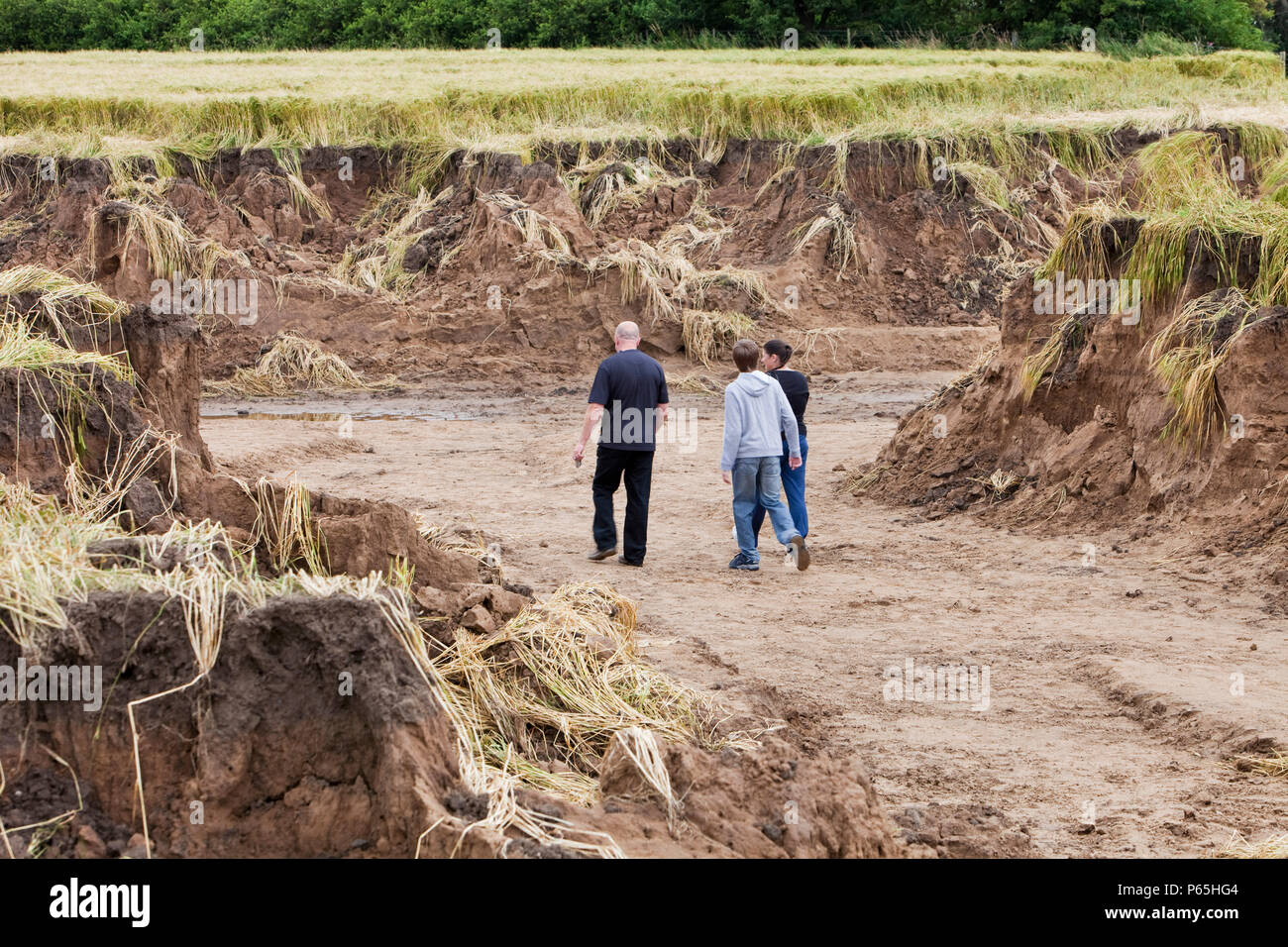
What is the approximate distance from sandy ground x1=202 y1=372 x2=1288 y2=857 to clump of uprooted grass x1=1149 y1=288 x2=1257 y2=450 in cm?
96

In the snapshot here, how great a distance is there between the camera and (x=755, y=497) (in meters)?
9.25

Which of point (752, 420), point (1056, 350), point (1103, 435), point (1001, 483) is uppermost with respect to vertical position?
point (1056, 350)

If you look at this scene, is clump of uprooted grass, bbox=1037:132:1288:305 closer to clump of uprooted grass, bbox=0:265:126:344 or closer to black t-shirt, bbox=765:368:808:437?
black t-shirt, bbox=765:368:808:437

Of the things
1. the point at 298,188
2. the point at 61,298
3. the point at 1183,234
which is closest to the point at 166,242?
the point at 298,188

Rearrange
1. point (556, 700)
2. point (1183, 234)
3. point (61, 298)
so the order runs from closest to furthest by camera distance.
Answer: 1. point (556, 700)
2. point (61, 298)
3. point (1183, 234)

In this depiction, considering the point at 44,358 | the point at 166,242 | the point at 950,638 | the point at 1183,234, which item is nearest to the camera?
the point at 44,358

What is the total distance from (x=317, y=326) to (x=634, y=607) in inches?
529

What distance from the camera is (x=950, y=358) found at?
19.1 meters

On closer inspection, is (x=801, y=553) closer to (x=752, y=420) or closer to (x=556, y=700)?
(x=752, y=420)

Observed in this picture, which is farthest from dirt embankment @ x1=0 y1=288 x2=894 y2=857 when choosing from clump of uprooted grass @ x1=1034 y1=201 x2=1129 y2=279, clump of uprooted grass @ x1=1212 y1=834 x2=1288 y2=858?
clump of uprooted grass @ x1=1034 y1=201 x2=1129 y2=279

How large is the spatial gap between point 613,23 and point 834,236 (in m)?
23.3

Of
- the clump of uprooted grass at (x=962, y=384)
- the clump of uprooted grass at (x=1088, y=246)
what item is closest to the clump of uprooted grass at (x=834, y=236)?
the clump of uprooted grass at (x=962, y=384)

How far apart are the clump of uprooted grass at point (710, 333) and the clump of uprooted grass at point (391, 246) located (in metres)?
3.98

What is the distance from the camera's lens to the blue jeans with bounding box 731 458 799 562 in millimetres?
9117
